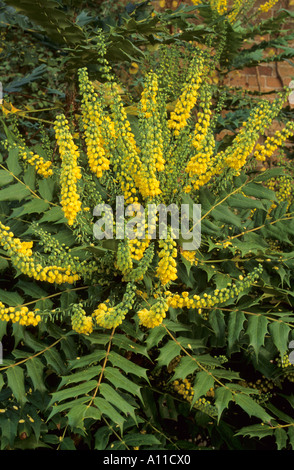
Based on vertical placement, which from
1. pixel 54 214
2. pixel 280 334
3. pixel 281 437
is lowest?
pixel 281 437

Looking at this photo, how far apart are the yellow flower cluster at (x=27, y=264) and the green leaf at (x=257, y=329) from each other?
391mm

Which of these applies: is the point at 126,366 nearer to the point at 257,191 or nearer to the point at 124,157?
the point at 124,157

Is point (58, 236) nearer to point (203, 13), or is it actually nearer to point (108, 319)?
point (108, 319)

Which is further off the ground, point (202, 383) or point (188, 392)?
point (202, 383)

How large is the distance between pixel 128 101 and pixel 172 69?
166mm

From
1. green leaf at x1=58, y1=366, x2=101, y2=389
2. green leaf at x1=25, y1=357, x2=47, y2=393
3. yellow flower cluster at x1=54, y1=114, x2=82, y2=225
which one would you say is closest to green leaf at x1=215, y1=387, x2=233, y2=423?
green leaf at x1=58, y1=366, x2=101, y2=389

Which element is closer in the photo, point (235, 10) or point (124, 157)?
point (124, 157)

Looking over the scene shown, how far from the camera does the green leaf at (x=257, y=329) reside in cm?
107

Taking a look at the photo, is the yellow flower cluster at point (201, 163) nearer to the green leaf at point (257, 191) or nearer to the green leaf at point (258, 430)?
the green leaf at point (257, 191)

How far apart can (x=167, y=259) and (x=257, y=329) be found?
0.30m

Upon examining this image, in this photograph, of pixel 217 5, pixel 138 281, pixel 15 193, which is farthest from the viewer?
pixel 217 5

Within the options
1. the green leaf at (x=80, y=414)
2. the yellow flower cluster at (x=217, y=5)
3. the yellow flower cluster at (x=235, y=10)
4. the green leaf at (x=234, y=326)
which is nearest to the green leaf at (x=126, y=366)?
the green leaf at (x=80, y=414)

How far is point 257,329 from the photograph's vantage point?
1.10 metres

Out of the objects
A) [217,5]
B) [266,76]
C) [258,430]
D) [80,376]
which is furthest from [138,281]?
[266,76]
